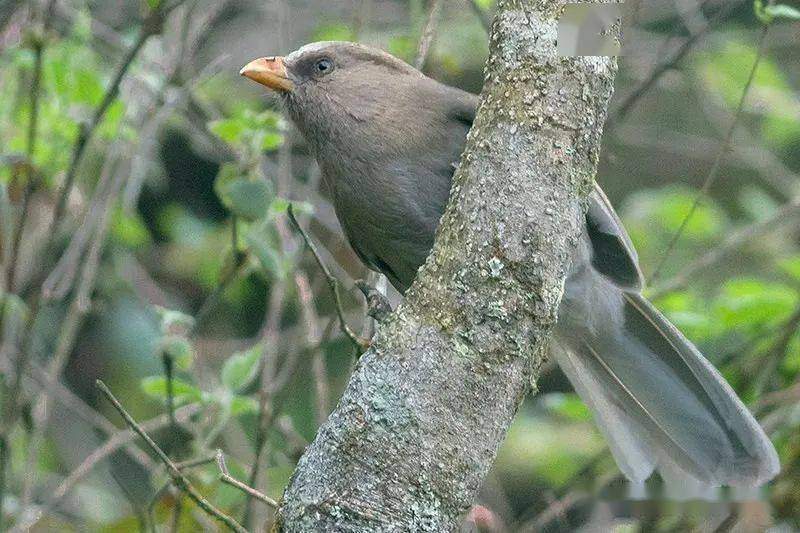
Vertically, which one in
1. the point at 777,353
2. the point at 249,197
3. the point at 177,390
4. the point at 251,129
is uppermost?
the point at 251,129

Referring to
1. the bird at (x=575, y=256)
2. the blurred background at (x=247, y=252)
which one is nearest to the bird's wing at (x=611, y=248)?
the bird at (x=575, y=256)

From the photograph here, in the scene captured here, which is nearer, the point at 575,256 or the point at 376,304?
the point at 376,304

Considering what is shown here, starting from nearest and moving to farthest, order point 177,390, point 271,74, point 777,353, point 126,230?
point 177,390 < point 271,74 < point 777,353 < point 126,230

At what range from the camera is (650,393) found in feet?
12.2

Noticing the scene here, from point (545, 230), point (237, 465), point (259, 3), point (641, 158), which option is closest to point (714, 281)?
point (641, 158)

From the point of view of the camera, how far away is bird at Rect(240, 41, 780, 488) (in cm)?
341

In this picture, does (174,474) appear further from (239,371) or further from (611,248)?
(611,248)

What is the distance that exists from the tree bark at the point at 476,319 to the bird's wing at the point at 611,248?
1.22m

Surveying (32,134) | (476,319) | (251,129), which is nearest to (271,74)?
(251,129)

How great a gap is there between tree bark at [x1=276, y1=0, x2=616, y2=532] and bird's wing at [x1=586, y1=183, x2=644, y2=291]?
1217 millimetres

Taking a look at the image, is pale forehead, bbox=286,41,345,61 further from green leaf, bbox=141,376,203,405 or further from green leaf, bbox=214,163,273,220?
green leaf, bbox=141,376,203,405

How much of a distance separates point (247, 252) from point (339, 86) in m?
0.57

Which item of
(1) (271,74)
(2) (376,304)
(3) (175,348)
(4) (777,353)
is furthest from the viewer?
(4) (777,353)

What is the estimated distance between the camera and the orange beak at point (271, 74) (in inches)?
143
